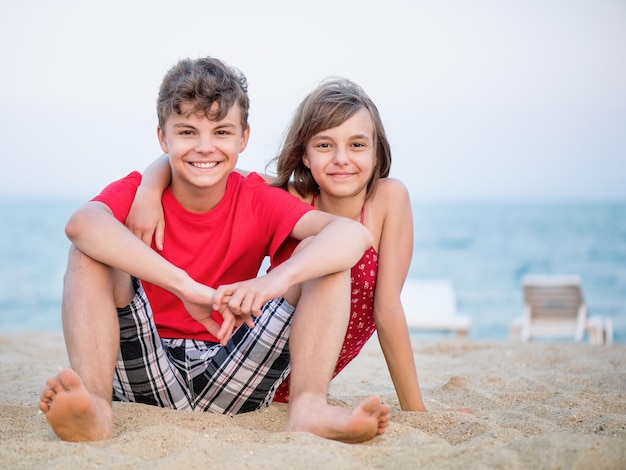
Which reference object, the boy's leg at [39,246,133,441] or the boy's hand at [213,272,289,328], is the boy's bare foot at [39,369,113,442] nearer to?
the boy's leg at [39,246,133,441]

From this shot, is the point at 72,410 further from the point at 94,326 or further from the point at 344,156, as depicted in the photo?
the point at 344,156

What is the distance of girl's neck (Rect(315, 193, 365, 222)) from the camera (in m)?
3.06

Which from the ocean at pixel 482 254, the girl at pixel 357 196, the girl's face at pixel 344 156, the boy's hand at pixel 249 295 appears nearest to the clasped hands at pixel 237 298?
the boy's hand at pixel 249 295

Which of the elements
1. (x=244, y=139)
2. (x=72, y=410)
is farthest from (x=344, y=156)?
(x=72, y=410)

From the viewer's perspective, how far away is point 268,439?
2.10 meters

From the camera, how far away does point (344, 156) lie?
2984 millimetres

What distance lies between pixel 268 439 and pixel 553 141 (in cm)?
2560

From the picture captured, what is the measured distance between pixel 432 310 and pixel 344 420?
609 centimetres

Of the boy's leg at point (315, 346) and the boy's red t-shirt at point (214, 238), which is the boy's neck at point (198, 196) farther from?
the boy's leg at point (315, 346)

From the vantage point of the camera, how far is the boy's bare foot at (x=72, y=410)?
2.01m

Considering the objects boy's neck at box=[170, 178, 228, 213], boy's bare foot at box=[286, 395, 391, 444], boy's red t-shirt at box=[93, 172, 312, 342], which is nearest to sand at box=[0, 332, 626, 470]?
boy's bare foot at box=[286, 395, 391, 444]

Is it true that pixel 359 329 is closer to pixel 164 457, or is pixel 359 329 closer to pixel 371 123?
pixel 371 123

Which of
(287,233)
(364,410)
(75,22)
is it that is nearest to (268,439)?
(364,410)

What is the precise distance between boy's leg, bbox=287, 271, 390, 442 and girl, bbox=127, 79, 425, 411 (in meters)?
0.44
